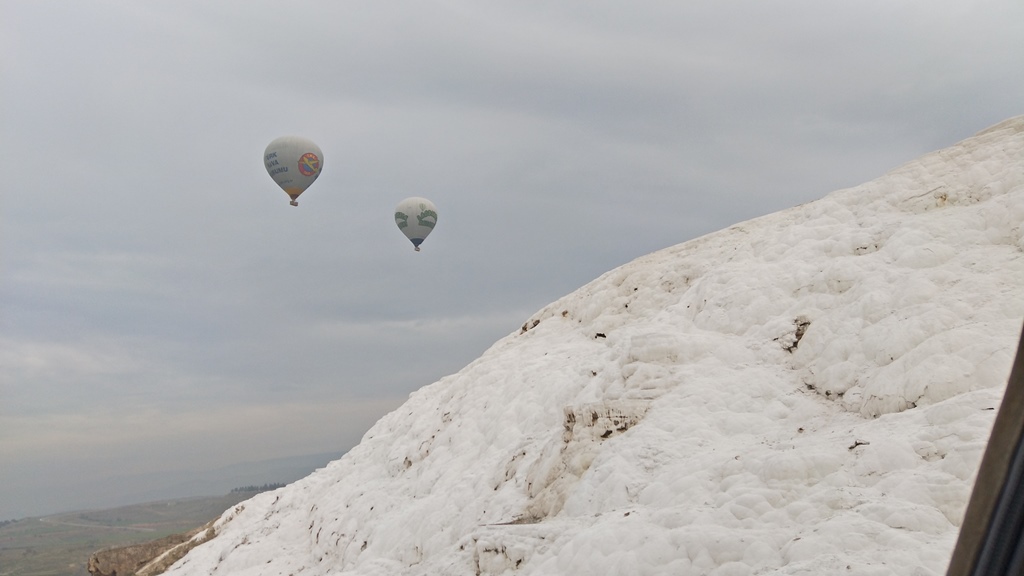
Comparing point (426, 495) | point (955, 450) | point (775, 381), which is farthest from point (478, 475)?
point (955, 450)

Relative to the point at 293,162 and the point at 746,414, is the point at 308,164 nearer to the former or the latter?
the point at 293,162

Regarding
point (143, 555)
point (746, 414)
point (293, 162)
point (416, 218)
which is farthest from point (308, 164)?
point (746, 414)

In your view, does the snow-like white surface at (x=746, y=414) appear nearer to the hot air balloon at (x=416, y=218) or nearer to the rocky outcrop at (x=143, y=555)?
the rocky outcrop at (x=143, y=555)

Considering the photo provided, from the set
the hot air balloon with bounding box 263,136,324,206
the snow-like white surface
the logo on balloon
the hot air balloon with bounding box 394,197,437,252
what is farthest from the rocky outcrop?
the hot air balloon with bounding box 394,197,437,252

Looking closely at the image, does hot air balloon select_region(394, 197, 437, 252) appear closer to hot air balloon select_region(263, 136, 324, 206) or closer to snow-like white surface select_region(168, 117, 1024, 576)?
hot air balloon select_region(263, 136, 324, 206)

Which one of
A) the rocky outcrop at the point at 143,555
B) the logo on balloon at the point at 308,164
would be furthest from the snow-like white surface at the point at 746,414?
the logo on balloon at the point at 308,164
